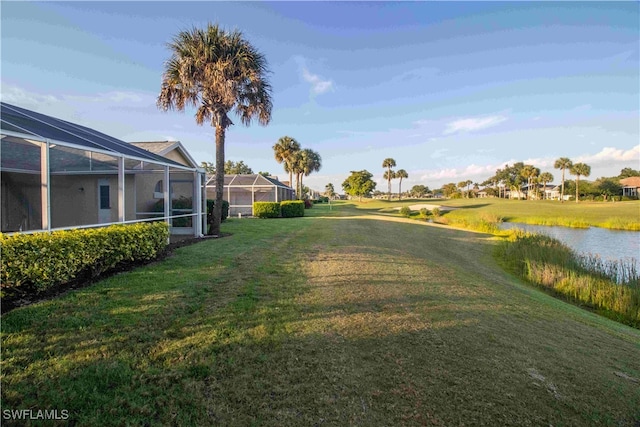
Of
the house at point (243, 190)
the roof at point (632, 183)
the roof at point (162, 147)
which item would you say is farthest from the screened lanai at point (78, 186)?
the roof at point (632, 183)

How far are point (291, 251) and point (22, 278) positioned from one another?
602 cm

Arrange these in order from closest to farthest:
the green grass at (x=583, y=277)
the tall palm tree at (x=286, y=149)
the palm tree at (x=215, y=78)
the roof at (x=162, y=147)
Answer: the green grass at (x=583, y=277), the palm tree at (x=215, y=78), the roof at (x=162, y=147), the tall palm tree at (x=286, y=149)

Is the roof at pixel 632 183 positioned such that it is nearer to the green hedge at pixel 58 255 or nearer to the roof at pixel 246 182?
the roof at pixel 246 182

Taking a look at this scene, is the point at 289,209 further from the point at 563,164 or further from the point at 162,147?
the point at 563,164

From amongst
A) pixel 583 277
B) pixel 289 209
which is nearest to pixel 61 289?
pixel 583 277

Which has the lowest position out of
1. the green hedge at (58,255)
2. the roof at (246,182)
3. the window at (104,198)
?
the green hedge at (58,255)

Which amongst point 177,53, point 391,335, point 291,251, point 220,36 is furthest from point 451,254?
point 177,53

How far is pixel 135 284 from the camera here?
5.25 m

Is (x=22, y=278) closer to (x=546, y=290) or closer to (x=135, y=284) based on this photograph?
(x=135, y=284)

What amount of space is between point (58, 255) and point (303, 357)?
4016mm

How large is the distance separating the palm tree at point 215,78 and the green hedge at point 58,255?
20.1 feet

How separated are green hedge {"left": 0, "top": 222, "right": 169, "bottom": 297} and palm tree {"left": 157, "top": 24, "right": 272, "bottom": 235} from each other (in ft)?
20.1

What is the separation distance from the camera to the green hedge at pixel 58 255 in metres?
4.18

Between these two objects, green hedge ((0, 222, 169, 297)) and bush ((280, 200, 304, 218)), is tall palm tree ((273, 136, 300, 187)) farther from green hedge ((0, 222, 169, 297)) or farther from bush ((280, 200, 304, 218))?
green hedge ((0, 222, 169, 297))
